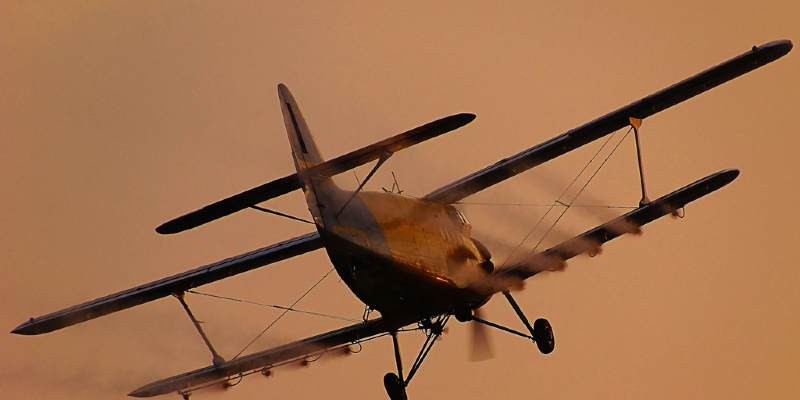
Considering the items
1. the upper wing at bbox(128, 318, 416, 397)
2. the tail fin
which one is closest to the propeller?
the upper wing at bbox(128, 318, 416, 397)

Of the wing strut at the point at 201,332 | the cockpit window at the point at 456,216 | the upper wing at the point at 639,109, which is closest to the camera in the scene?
the upper wing at the point at 639,109

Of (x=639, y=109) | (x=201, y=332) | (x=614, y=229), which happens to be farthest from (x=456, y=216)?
(x=201, y=332)

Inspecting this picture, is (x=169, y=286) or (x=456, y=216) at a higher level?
(x=169, y=286)

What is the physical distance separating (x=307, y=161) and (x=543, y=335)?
6760 millimetres

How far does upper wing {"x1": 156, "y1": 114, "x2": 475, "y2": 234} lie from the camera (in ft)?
75.8

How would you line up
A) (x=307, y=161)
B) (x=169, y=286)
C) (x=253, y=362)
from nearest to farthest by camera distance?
(x=307, y=161) < (x=169, y=286) < (x=253, y=362)

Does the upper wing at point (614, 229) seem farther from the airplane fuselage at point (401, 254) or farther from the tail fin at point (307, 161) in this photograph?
the tail fin at point (307, 161)

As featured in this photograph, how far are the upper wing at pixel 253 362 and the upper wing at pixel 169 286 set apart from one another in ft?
7.04

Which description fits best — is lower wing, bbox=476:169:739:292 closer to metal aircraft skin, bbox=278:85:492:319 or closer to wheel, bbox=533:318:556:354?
metal aircraft skin, bbox=278:85:492:319

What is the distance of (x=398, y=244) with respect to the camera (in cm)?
2614

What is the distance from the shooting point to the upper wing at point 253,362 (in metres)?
30.7

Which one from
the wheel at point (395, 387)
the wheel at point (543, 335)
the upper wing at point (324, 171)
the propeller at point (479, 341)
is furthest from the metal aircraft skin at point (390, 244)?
the wheel at point (395, 387)

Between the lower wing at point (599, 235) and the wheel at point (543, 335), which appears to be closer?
the lower wing at point (599, 235)

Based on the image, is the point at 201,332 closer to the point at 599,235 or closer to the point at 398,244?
the point at 398,244
